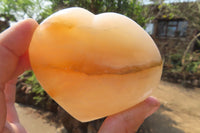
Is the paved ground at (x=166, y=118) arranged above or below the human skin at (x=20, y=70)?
below

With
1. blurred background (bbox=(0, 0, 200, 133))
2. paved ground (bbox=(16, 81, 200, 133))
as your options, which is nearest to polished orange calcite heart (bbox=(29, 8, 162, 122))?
blurred background (bbox=(0, 0, 200, 133))

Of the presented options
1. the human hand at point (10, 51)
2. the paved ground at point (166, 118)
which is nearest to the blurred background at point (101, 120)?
the paved ground at point (166, 118)

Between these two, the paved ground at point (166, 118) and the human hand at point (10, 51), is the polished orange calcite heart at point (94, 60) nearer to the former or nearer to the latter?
the human hand at point (10, 51)

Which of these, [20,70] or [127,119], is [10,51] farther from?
[127,119]

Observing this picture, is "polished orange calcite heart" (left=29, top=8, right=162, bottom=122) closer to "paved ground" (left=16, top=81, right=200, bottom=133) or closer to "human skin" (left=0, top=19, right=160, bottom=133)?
"human skin" (left=0, top=19, right=160, bottom=133)

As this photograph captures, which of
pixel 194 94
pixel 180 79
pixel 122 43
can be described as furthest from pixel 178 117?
pixel 122 43
